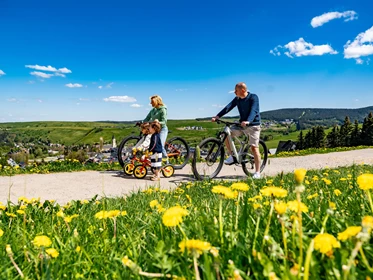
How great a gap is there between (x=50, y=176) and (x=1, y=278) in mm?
9401

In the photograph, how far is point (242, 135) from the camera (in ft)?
30.3

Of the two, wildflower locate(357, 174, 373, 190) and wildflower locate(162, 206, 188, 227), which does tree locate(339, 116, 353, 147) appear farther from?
wildflower locate(162, 206, 188, 227)

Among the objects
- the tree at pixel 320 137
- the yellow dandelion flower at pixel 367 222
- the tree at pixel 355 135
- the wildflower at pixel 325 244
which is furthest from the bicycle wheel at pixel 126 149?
the tree at pixel 320 137

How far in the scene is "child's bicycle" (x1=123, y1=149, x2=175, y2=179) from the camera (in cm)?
955

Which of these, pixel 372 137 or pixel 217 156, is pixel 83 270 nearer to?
pixel 217 156

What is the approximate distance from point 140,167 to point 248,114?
3.67 metres

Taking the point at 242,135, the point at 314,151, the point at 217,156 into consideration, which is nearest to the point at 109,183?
the point at 217,156

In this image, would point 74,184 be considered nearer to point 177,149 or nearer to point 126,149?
point 126,149

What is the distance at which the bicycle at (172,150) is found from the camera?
10781 millimetres

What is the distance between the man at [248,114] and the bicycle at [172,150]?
2994mm

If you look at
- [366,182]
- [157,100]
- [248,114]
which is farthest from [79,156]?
[366,182]

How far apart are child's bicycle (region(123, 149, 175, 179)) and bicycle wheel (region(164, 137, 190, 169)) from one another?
4.86 ft

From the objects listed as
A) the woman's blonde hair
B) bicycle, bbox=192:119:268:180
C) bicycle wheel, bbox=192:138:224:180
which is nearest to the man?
bicycle, bbox=192:119:268:180

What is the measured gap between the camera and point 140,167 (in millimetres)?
9578
